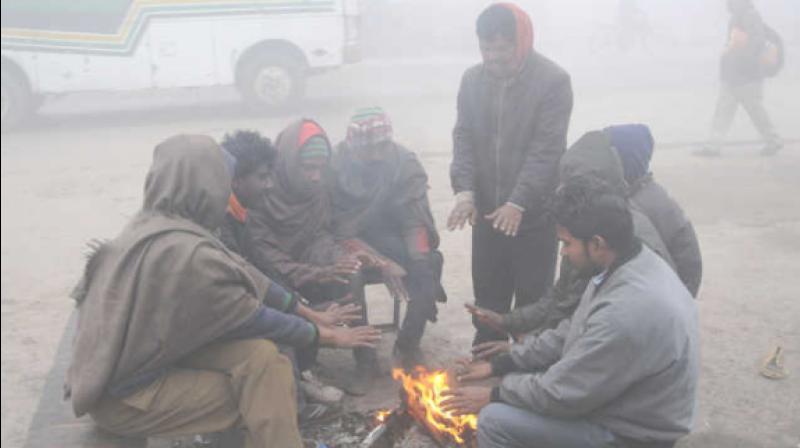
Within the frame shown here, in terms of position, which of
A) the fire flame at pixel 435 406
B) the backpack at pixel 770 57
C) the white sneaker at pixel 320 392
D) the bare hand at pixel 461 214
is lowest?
the white sneaker at pixel 320 392

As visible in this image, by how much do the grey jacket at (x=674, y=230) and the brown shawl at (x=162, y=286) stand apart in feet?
5.92

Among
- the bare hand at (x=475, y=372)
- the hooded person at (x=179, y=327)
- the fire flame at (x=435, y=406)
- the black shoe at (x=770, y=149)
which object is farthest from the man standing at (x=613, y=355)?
the black shoe at (x=770, y=149)

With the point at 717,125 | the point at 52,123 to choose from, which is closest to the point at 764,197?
the point at 717,125

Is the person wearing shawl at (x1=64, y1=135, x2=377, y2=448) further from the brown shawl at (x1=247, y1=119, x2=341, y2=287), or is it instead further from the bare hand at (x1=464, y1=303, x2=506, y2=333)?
the brown shawl at (x1=247, y1=119, x2=341, y2=287)

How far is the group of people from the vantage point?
110 inches

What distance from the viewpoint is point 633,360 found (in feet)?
8.89

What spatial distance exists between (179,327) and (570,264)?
67.5 inches

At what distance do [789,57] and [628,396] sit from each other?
1852cm

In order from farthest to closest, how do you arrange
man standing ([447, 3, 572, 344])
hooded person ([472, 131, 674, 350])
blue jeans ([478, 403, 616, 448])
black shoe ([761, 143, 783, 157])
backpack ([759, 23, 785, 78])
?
1. black shoe ([761, 143, 783, 157])
2. backpack ([759, 23, 785, 78])
3. man standing ([447, 3, 572, 344])
4. hooded person ([472, 131, 674, 350])
5. blue jeans ([478, 403, 616, 448])

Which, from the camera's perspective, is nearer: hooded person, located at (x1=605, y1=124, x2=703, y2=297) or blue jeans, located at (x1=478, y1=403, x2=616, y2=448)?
blue jeans, located at (x1=478, y1=403, x2=616, y2=448)

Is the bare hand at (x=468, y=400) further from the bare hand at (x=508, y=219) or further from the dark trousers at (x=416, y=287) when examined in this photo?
the dark trousers at (x=416, y=287)

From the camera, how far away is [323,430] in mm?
3867

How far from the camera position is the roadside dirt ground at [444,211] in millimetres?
4398

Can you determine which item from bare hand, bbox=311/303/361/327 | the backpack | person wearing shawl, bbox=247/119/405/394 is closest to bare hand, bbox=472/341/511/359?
bare hand, bbox=311/303/361/327
